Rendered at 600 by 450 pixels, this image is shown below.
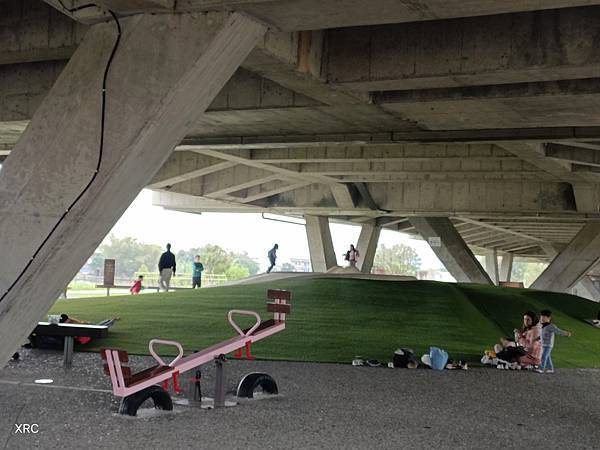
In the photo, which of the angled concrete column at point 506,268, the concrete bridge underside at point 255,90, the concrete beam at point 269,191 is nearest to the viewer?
the concrete bridge underside at point 255,90

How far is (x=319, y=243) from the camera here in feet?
140

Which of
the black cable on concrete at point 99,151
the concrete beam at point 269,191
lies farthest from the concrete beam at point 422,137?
the concrete beam at point 269,191

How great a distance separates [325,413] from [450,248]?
33.0 meters

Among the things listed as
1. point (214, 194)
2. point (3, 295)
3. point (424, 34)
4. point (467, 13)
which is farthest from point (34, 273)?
point (214, 194)

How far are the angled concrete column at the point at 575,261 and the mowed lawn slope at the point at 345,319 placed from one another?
11.8 m

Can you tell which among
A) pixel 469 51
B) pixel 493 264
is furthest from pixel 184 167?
pixel 493 264

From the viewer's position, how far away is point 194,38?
751cm

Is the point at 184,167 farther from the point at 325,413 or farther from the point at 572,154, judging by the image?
the point at 325,413

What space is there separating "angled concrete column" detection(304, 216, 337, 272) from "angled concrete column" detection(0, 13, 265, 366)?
33.6m

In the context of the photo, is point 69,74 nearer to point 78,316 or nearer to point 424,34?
point 424,34

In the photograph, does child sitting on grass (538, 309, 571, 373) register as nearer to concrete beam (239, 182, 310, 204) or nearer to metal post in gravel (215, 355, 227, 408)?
metal post in gravel (215, 355, 227, 408)

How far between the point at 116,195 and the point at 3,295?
137 cm

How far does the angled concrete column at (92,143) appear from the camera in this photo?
23.8 ft

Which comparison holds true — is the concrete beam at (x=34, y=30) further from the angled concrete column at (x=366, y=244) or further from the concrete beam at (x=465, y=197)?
the angled concrete column at (x=366, y=244)
